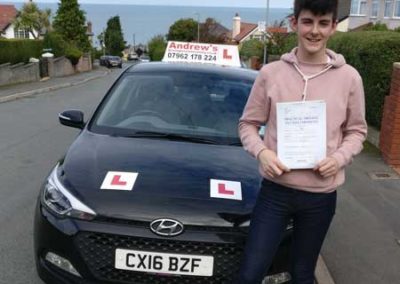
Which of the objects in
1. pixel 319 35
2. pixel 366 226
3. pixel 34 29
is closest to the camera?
pixel 319 35

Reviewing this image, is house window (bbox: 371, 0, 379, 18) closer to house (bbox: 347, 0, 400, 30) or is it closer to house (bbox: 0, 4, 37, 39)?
house (bbox: 347, 0, 400, 30)

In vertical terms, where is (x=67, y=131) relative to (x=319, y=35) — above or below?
below

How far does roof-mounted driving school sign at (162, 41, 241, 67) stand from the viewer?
601cm

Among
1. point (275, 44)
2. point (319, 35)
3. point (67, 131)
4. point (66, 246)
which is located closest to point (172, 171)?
point (66, 246)

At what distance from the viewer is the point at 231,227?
300 centimetres

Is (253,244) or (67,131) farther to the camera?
(67,131)

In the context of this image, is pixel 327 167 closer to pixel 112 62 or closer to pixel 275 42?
pixel 275 42

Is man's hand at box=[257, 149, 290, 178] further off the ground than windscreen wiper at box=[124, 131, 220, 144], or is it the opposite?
man's hand at box=[257, 149, 290, 178]

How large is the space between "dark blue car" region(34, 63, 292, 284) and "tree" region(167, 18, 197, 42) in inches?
Result: 2987

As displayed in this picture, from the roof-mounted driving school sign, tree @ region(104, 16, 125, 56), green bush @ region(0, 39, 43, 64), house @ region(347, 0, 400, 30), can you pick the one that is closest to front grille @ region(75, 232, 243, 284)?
the roof-mounted driving school sign

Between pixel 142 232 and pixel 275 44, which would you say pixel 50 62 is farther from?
pixel 142 232

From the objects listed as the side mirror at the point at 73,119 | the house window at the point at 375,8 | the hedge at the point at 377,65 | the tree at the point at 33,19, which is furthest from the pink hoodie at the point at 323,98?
the tree at the point at 33,19

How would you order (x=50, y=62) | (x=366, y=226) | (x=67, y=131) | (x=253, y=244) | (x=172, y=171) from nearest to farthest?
(x=253, y=244)
(x=172, y=171)
(x=366, y=226)
(x=67, y=131)
(x=50, y=62)

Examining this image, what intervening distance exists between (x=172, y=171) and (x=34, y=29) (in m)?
53.0
